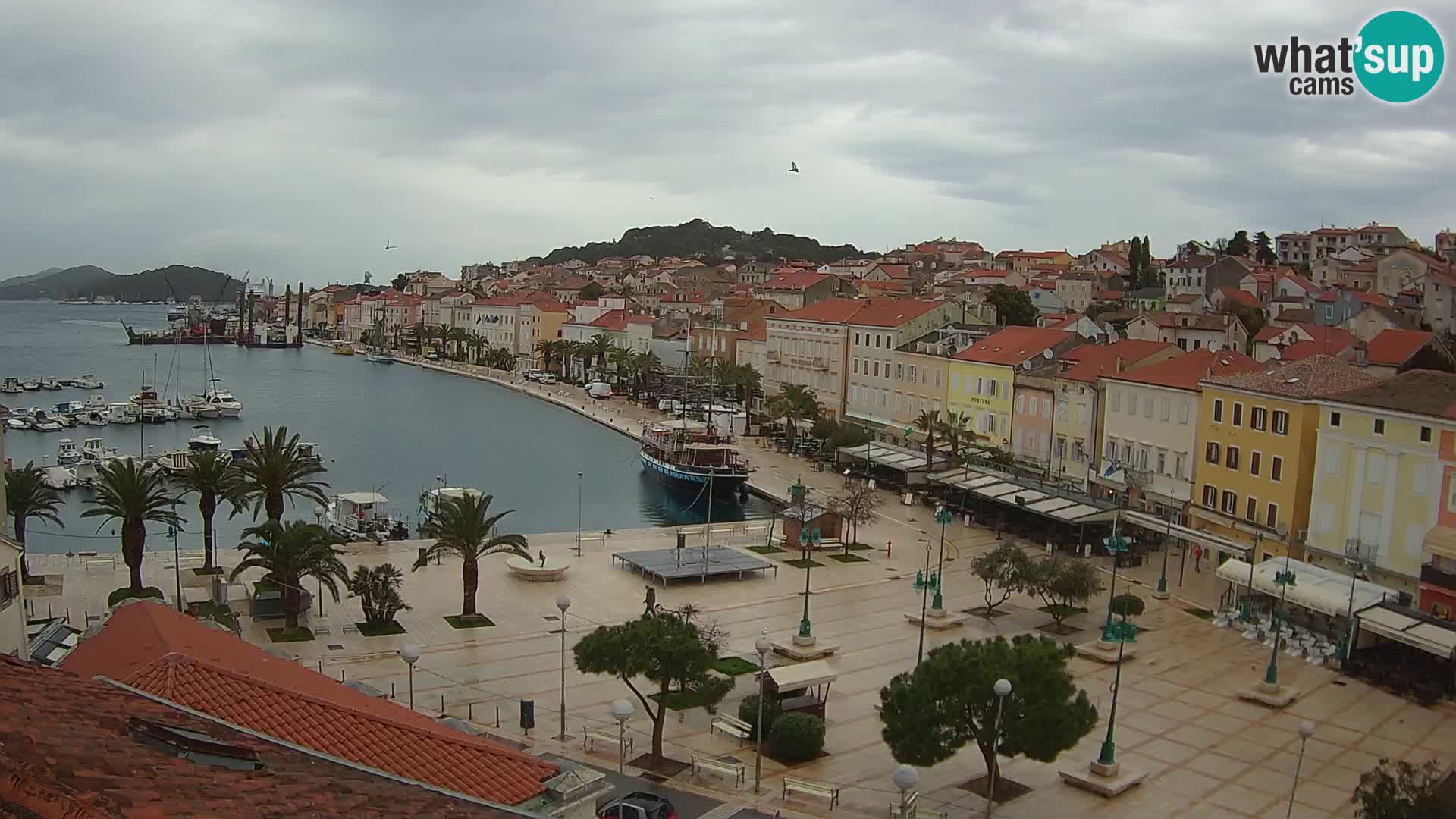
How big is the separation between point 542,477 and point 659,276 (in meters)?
99.3

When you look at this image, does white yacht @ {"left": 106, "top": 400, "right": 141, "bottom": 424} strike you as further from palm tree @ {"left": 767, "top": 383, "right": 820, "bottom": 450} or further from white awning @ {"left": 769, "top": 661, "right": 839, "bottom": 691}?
white awning @ {"left": 769, "top": 661, "right": 839, "bottom": 691}

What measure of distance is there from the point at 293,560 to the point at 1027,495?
81.2 ft

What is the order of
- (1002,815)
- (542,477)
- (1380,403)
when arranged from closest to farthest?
(1002,815) < (1380,403) < (542,477)

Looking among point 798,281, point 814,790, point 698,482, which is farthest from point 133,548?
point 798,281

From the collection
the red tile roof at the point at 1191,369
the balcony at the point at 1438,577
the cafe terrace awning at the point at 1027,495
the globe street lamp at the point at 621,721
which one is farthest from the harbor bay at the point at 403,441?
the balcony at the point at 1438,577

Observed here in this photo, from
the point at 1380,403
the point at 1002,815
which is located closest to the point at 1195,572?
the point at 1380,403

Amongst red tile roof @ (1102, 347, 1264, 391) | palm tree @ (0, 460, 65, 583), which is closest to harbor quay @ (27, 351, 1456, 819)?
palm tree @ (0, 460, 65, 583)

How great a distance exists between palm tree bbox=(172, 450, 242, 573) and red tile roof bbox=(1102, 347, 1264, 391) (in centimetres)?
2936

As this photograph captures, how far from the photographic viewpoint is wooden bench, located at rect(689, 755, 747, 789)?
18672 mm

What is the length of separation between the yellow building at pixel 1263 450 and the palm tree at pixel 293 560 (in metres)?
24.9

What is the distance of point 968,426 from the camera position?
171 ft

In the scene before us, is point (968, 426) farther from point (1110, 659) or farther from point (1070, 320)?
point (1110, 659)

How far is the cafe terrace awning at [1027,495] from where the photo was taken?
123ft

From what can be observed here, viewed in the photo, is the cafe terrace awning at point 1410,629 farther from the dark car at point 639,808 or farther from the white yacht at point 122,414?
the white yacht at point 122,414
